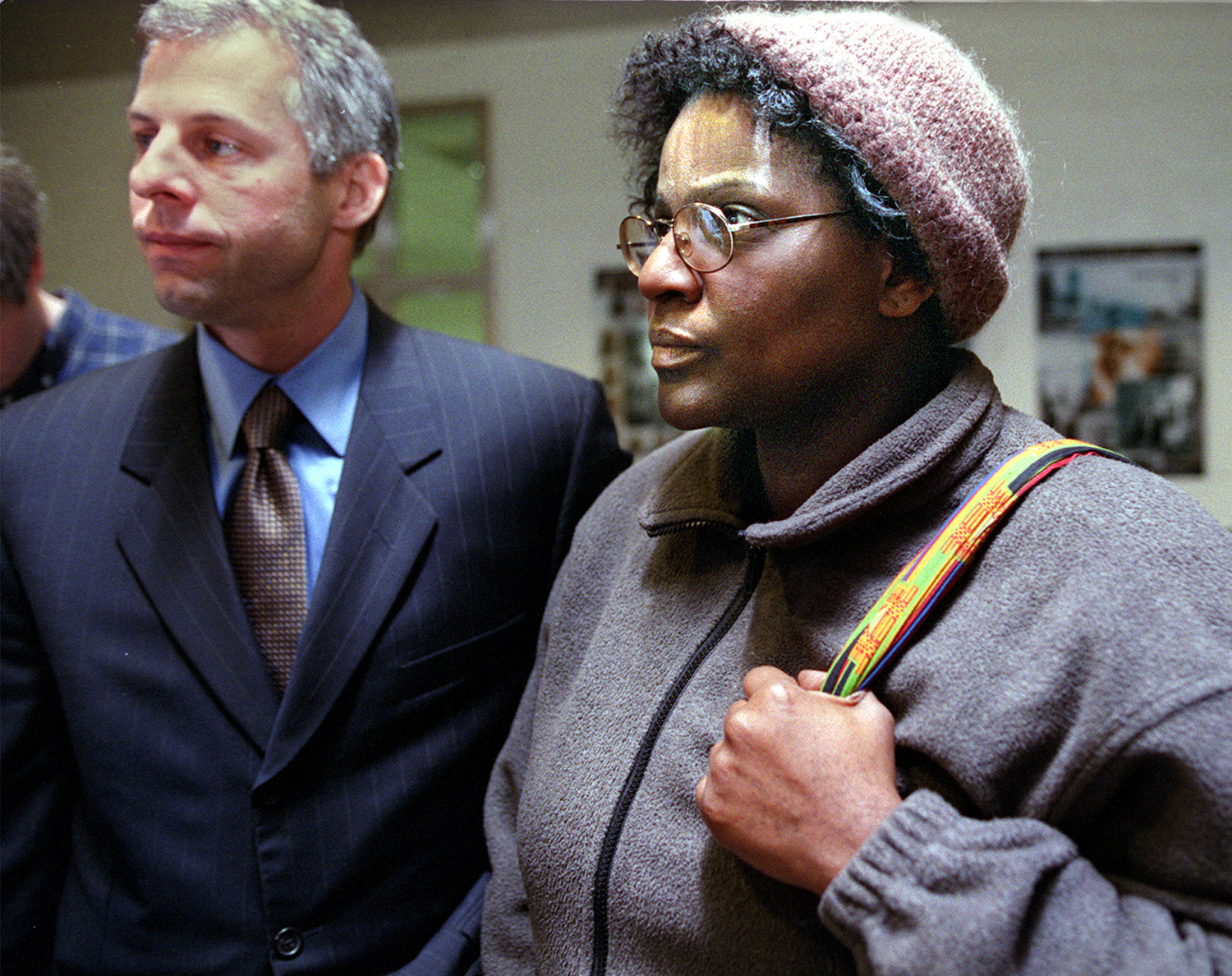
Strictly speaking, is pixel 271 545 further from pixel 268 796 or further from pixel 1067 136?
pixel 1067 136

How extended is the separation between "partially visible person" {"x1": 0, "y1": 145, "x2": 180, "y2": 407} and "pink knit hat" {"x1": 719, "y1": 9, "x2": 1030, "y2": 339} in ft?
3.95


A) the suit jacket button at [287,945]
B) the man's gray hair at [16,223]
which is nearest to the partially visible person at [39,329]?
the man's gray hair at [16,223]

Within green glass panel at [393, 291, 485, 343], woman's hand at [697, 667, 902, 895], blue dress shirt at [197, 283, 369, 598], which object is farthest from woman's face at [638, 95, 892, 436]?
green glass panel at [393, 291, 485, 343]

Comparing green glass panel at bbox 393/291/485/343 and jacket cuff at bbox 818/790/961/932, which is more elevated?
green glass panel at bbox 393/291/485/343

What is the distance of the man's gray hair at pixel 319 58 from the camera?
1148 millimetres

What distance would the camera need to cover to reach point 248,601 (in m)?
1.17

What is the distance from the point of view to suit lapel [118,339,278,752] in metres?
1.11

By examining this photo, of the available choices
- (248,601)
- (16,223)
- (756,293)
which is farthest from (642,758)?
(16,223)

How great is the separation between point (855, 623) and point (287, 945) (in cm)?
76

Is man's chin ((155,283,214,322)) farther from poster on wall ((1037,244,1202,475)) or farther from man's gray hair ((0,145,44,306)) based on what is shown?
poster on wall ((1037,244,1202,475))

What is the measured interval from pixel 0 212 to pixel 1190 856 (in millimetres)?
1761

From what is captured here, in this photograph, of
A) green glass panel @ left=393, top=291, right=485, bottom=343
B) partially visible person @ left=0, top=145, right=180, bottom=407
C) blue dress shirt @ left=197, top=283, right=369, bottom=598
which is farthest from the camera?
green glass panel @ left=393, top=291, right=485, bottom=343

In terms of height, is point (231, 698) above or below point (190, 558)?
below

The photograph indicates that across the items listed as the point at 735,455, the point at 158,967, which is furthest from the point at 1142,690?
the point at 158,967
